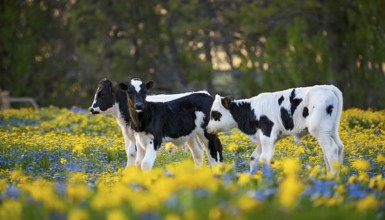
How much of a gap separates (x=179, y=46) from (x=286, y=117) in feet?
82.7

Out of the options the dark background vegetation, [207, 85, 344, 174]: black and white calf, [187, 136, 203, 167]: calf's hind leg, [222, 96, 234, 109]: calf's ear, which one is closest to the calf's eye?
[207, 85, 344, 174]: black and white calf

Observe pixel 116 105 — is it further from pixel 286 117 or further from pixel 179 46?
pixel 179 46

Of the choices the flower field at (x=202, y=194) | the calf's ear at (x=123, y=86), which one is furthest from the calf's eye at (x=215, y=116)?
the calf's ear at (x=123, y=86)

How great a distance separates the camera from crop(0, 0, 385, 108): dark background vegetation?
25797 millimetres

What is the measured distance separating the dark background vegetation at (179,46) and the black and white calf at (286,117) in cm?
1394

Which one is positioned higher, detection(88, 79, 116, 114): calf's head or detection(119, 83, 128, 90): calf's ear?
detection(119, 83, 128, 90): calf's ear

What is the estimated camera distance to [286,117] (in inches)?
438

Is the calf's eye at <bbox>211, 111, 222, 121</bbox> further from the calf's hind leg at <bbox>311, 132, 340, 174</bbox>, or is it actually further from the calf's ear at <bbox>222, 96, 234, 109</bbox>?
the calf's hind leg at <bbox>311, 132, 340, 174</bbox>

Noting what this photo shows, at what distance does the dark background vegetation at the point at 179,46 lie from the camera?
1016 inches

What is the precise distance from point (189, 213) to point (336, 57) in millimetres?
22048

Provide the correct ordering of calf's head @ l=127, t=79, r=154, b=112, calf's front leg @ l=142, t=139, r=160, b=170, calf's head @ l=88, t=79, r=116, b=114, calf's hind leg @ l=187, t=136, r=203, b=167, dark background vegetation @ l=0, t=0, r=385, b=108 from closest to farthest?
1. calf's front leg @ l=142, t=139, r=160, b=170
2. calf's head @ l=127, t=79, r=154, b=112
3. calf's hind leg @ l=187, t=136, r=203, b=167
4. calf's head @ l=88, t=79, r=116, b=114
5. dark background vegetation @ l=0, t=0, r=385, b=108

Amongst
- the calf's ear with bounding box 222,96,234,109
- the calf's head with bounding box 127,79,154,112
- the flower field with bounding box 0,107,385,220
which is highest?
the calf's head with bounding box 127,79,154,112

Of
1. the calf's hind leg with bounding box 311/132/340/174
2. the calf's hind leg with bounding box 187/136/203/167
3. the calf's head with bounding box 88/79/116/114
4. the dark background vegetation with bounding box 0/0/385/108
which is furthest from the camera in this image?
the dark background vegetation with bounding box 0/0/385/108

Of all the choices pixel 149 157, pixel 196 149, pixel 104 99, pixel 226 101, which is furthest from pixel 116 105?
pixel 226 101
